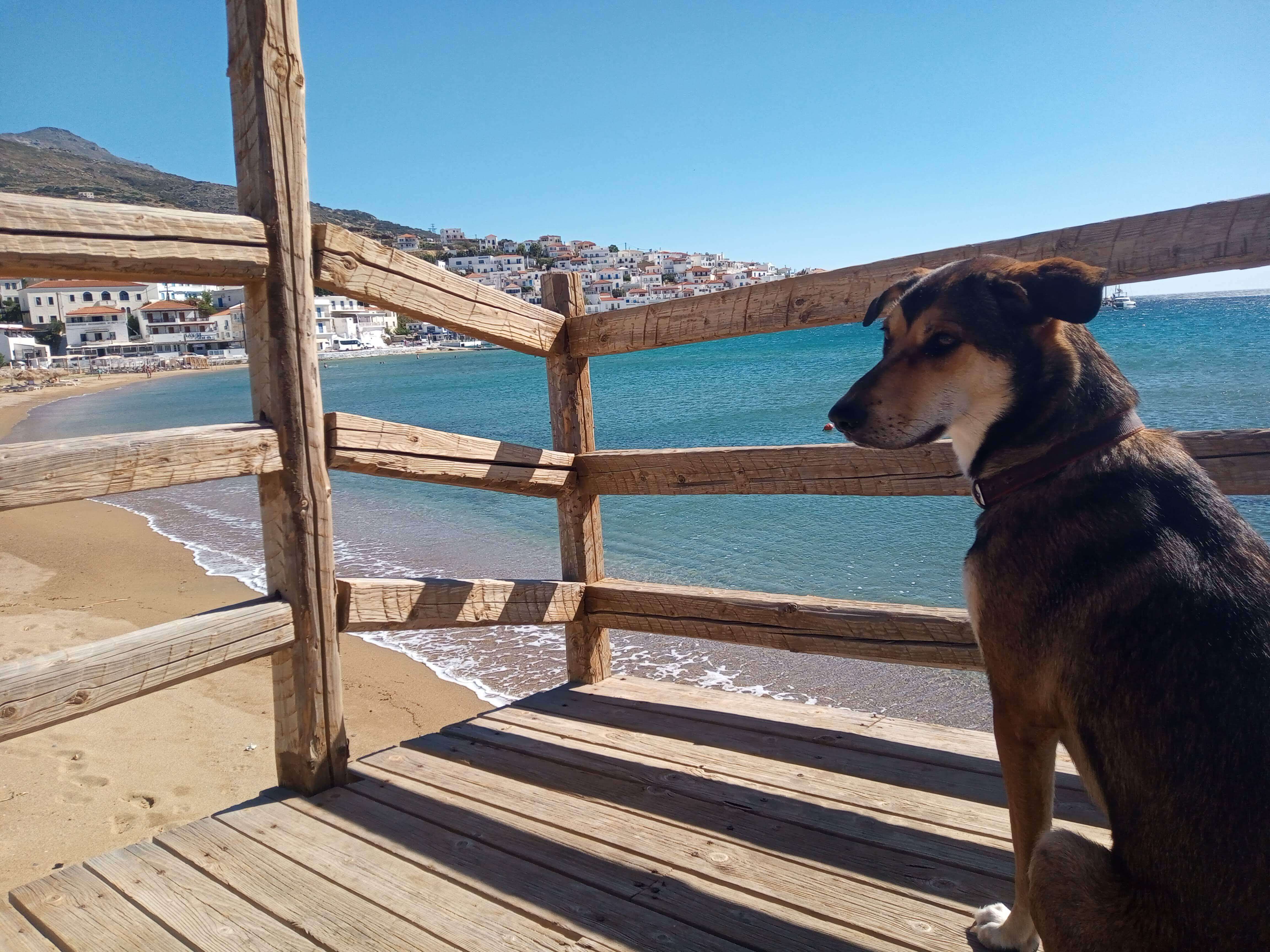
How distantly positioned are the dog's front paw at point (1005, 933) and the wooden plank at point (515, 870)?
58 cm

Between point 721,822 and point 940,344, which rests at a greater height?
point 940,344

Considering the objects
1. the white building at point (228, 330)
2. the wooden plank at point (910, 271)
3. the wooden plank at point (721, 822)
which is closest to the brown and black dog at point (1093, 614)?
the wooden plank at point (721, 822)

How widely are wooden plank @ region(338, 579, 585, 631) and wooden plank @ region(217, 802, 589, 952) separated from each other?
654 mm

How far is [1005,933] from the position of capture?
6.18ft

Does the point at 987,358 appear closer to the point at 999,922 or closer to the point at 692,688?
the point at 999,922

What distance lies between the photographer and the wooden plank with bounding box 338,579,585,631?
9.71 feet

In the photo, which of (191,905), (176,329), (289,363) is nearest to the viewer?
(191,905)

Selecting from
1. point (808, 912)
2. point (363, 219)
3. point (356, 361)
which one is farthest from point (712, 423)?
point (363, 219)

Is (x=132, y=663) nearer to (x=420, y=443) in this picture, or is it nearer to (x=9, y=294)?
(x=420, y=443)

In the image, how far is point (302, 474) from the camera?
272 centimetres

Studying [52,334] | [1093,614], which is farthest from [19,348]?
[1093,614]

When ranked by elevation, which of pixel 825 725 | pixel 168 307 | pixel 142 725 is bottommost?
pixel 142 725

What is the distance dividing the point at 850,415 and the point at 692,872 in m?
1.34

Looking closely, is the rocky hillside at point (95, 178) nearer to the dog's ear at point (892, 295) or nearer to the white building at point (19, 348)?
the white building at point (19, 348)
